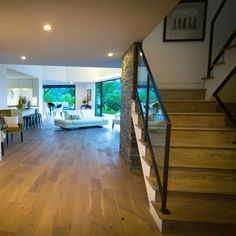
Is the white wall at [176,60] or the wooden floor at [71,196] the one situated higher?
the white wall at [176,60]

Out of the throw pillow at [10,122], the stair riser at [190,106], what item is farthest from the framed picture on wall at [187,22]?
the throw pillow at [10,122]

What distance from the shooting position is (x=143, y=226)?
7.33ft

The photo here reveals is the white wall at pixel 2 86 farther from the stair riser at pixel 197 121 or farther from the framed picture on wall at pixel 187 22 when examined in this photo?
the stair riser at pixel 197 121

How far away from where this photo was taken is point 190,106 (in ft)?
11.9

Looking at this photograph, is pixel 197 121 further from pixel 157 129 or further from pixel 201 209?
pixel 201 209

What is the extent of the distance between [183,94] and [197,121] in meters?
0.81

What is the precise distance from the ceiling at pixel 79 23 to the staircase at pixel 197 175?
1381 millimetres

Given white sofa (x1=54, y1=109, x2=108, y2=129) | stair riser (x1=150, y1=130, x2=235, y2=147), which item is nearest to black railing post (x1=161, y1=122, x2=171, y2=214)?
stair riser (x1=150, y1=130, x2=235, y2=147)

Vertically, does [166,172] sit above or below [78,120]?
above

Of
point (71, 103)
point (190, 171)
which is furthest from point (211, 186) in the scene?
point (71, 103)

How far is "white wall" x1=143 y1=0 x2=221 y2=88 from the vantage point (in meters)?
4.20

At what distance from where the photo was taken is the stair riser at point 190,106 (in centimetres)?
356

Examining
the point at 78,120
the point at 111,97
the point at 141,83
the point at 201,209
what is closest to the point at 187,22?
the point at 141,83

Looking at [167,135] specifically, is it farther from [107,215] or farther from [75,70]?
[75,70]
